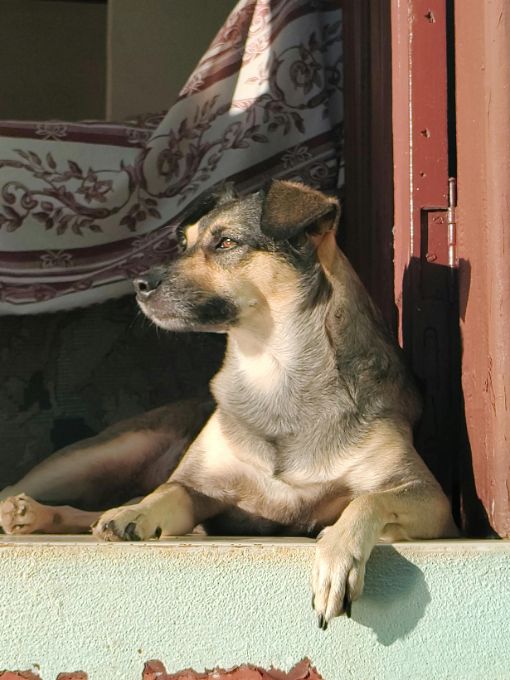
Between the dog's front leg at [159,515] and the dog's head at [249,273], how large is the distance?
0.51 meters

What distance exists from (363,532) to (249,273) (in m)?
1.04

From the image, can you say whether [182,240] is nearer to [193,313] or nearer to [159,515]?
[193,313]

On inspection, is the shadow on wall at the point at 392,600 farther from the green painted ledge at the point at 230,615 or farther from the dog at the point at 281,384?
the dog at the point at 281,384

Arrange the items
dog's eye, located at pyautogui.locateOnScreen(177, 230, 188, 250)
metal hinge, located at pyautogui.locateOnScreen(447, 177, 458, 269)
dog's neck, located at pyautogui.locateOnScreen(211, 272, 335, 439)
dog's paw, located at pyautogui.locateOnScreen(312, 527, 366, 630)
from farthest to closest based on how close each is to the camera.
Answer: dog's eye, located at pyautogui.locateOnScreen(177, 230, 188, 250)
metal hinge, located at pyautogui.locateOnScreen(447, 177, 458, 269)
dog's neck, located at pyautogui.locateOnScreen(211, 272, 335, 439)
dog's paw, located at pyautogui.locateOnScreen(312, 527, 366, 630)

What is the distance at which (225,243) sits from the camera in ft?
12.2

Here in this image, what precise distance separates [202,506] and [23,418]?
1.38m

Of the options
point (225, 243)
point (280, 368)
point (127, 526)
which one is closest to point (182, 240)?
point (225, 243)

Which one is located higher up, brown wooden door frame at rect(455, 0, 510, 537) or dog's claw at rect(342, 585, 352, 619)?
brown wooden door frame at rect(455, 0, 510, 537)

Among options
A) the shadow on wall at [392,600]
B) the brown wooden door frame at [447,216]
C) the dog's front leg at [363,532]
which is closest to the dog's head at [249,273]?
the brown wooden door frame at [447,216]

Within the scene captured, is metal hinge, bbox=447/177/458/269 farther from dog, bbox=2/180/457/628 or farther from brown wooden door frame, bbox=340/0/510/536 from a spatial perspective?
dog, bbox=2/180/457/628

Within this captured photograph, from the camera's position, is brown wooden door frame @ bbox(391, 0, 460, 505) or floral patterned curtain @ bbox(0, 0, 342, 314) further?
floral patterned curtain @ bbox(0, 0, 342, 314)

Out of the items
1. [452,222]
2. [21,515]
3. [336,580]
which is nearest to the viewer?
[336,580]

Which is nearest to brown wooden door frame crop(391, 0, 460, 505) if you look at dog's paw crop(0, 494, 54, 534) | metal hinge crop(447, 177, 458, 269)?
metal hinge crop(447, 177, 458, 269)

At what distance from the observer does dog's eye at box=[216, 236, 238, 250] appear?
3.70m
